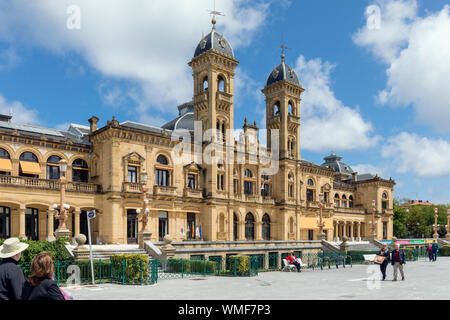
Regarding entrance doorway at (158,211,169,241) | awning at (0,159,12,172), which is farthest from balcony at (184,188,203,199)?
awning at (0,159,12,172)

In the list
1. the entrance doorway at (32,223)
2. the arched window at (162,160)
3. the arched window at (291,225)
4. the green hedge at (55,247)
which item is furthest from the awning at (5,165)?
the arched window at (291,225)

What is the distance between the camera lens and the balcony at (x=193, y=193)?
43.3 meters

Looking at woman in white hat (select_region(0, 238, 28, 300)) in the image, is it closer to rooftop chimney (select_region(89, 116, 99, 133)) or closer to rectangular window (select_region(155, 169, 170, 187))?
rectangular window (select_region(155, 169, 170, 187))

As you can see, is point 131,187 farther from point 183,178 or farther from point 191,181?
point 191,181

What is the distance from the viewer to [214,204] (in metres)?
44.6

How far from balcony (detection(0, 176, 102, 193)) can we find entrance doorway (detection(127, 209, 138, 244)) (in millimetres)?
3448

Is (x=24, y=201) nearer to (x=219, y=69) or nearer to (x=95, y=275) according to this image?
(x=95, y=275)

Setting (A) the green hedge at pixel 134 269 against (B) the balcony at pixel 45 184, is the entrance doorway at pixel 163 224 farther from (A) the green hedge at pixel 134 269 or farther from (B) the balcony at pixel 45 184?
(A) the green hedge at pixel 134 269

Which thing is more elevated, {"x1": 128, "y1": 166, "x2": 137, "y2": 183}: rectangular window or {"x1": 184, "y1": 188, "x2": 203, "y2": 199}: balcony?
{"x1": 128, "y1": 166, "x2": 137, "y2": 183}: rectangular window

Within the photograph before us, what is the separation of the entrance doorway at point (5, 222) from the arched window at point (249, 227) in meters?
25.2

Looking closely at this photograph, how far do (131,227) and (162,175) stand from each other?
616cm

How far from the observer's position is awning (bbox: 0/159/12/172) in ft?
111

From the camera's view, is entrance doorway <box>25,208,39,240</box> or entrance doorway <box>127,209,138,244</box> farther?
entrance doorway <box>127,209,138,244</box>
